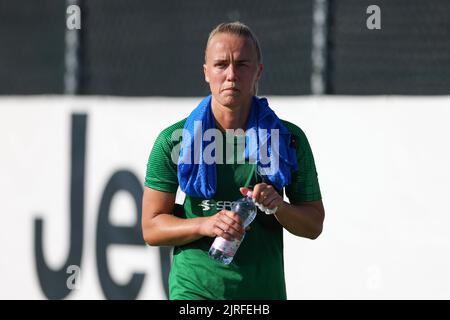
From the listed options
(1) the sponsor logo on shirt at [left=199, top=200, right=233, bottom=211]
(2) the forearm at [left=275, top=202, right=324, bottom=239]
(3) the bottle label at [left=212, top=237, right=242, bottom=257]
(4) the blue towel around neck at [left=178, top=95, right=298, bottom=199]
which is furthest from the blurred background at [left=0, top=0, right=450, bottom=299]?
(3) the bottle label at [left=212, top=237, right=242, bottom=257]

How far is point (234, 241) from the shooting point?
330cm

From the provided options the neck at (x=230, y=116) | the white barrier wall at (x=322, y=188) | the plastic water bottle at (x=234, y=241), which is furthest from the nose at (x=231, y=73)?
the white barrier wall at (x=322, y=188)

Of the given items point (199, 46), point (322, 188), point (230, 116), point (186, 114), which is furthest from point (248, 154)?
point (199, 46)

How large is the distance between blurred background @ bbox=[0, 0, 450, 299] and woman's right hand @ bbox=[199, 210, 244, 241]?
225 cm

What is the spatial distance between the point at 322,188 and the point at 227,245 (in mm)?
2282

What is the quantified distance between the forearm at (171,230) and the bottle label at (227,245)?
0.10 metres

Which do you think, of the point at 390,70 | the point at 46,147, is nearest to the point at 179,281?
the point at 390,70

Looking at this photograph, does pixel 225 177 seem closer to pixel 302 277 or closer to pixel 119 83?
pixel 302 277

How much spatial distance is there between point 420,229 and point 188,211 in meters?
2.11

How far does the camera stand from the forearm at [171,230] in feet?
11.3

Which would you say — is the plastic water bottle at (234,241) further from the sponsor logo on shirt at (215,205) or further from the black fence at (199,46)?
the black fence at (199,46)

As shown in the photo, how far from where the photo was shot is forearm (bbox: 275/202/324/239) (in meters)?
3.42

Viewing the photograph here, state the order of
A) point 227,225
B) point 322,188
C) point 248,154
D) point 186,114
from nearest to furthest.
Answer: point 227,225 → point 248,154 → point 322,188 → point 186,114

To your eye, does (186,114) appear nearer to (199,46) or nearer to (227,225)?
(199,46)
